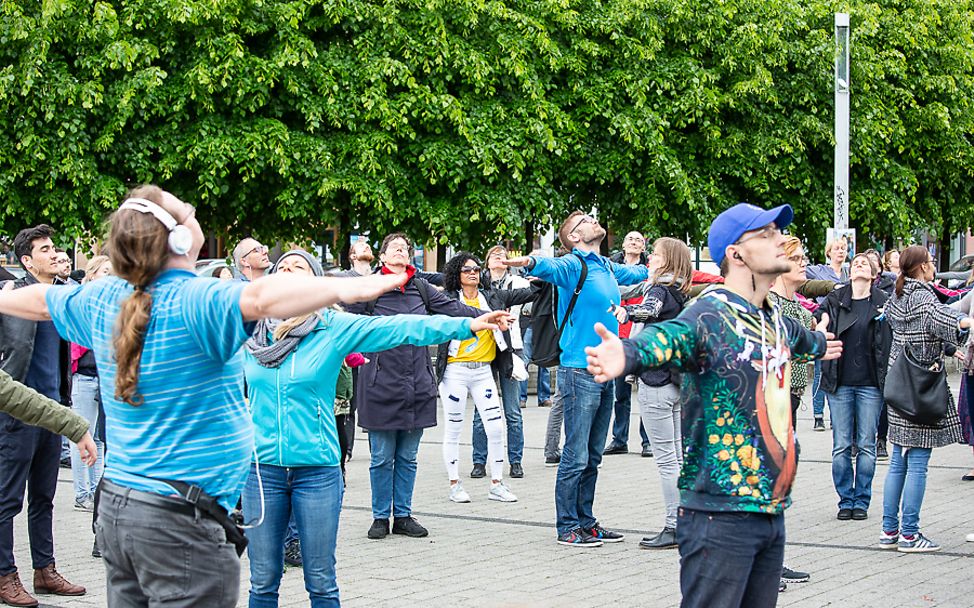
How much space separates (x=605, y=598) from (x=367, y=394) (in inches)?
103

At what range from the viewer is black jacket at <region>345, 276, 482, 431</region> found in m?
8.63

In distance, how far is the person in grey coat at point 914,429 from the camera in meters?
7.84

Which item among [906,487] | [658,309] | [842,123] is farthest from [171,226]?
[842,123]

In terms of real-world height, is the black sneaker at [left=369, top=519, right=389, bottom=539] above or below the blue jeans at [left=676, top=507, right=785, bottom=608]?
below

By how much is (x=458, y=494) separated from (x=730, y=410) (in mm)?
6109

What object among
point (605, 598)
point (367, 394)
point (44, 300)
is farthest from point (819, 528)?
point (44, 300)

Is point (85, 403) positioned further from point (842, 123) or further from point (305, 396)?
point (842, 123)

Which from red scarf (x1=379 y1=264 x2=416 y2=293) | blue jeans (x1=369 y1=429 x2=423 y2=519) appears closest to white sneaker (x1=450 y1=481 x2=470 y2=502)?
blue jeans (x1=369 y1=429 x2=423 y2=519)

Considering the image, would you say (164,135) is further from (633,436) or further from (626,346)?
(626,346)

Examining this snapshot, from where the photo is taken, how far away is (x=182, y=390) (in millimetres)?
3508

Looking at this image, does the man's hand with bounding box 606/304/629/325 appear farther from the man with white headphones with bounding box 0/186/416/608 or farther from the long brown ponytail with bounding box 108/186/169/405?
the long brown ponytail with bounding box 108/186/169/405

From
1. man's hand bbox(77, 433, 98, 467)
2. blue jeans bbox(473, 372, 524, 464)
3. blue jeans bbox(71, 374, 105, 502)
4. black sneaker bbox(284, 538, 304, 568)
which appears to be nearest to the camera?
man's hand bbox(77, 433, 98, 467)

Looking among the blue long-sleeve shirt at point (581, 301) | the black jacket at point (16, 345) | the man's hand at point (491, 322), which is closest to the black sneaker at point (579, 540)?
the blue long-sleeve shirt at point (581, 301)

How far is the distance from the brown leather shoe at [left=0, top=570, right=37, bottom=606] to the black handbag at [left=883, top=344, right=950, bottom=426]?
5231 mm
